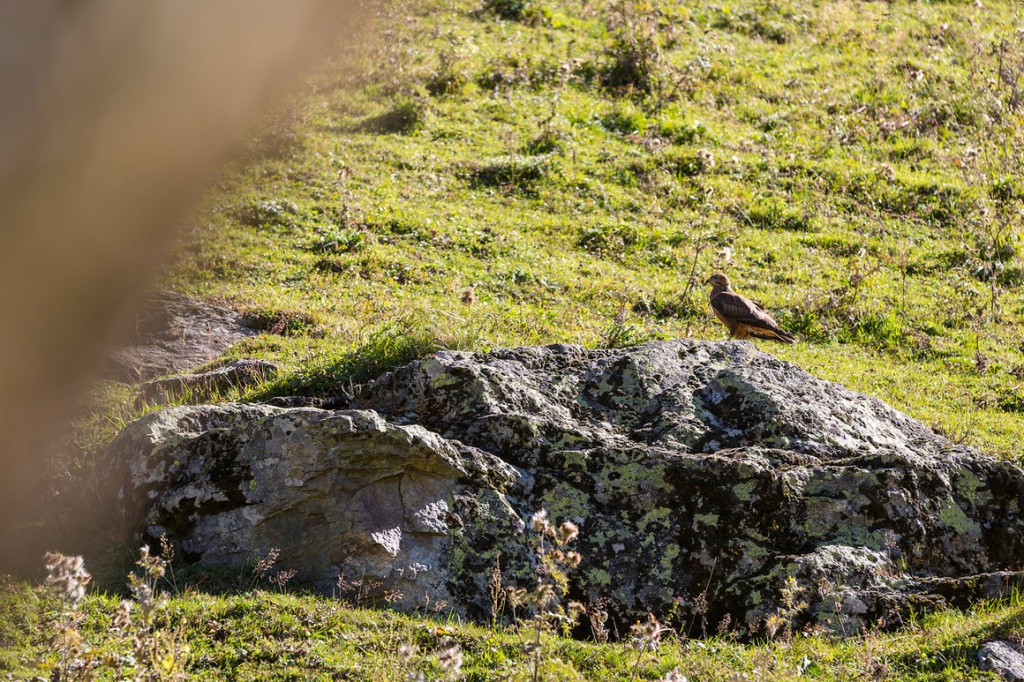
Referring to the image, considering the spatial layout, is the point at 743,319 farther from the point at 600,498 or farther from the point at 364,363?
the point at 364,363

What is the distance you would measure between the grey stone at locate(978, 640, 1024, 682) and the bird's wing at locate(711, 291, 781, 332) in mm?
5324

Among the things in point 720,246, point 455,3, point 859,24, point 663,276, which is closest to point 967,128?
point 859,24

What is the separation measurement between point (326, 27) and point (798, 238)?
37.9ft

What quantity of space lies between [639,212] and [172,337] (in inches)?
314

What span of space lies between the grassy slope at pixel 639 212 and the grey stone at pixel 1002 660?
0.43 feet

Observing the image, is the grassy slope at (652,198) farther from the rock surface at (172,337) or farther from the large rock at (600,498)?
the large rock at (600,498)

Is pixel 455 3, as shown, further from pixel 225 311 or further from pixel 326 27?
pixel 225 311

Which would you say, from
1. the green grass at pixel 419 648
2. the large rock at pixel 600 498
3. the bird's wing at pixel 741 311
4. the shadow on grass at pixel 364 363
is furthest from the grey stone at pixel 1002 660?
the bird's wing at pixel 741 311

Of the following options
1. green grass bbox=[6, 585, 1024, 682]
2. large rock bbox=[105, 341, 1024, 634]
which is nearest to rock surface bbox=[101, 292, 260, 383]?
large rock bbox=[105, 341, 1024, 634]

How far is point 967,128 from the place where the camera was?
1802cm

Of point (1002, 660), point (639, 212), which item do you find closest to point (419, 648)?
point (1002, 660)

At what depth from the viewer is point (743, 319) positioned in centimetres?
1071

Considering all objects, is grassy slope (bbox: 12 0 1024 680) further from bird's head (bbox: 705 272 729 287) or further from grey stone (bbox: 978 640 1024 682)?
bird's head (bbox: 705 272 729 287)

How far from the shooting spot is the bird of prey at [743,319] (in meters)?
10.7
